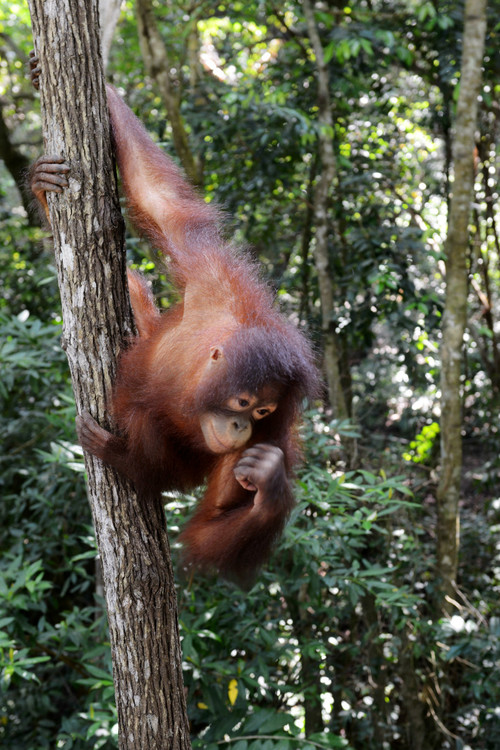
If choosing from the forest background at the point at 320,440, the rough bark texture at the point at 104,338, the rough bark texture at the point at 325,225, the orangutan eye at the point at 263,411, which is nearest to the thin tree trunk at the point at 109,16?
the forest background at the point at 320,440

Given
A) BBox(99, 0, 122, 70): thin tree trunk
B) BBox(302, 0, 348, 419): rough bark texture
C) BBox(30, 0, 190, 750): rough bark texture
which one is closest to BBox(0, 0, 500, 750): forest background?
BBox(302, 0, 348, 419): rough bark texture

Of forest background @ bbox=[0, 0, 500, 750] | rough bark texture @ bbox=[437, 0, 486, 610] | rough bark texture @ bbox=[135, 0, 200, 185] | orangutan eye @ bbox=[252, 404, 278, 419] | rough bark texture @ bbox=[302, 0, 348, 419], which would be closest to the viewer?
orangutan eye @ bbox=[252, 404, 278, 419]

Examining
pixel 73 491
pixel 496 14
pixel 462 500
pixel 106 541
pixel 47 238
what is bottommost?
pixel 462 500

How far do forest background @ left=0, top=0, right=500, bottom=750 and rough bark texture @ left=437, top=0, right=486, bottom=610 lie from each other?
110 millimetres

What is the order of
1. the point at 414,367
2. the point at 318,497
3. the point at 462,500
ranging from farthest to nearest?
the point at 462,500 < the point at 414,367 < the point at 318,497

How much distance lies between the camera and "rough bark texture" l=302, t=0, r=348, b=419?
4277 mm

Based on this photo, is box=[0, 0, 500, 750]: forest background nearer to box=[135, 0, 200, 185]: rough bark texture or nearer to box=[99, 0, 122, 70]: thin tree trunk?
box=[135, 0, 200, 185]: rough bark texture

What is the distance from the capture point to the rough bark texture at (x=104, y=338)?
69.6 inches

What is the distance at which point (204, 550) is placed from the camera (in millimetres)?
2229

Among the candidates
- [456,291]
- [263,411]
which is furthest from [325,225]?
[263,411]

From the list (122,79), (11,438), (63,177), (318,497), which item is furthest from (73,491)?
(122,79)

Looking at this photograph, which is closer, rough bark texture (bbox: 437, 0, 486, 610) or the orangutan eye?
the orangutan eye

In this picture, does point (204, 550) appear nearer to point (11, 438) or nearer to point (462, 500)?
point (11, 438)

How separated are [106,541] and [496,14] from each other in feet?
13.6
